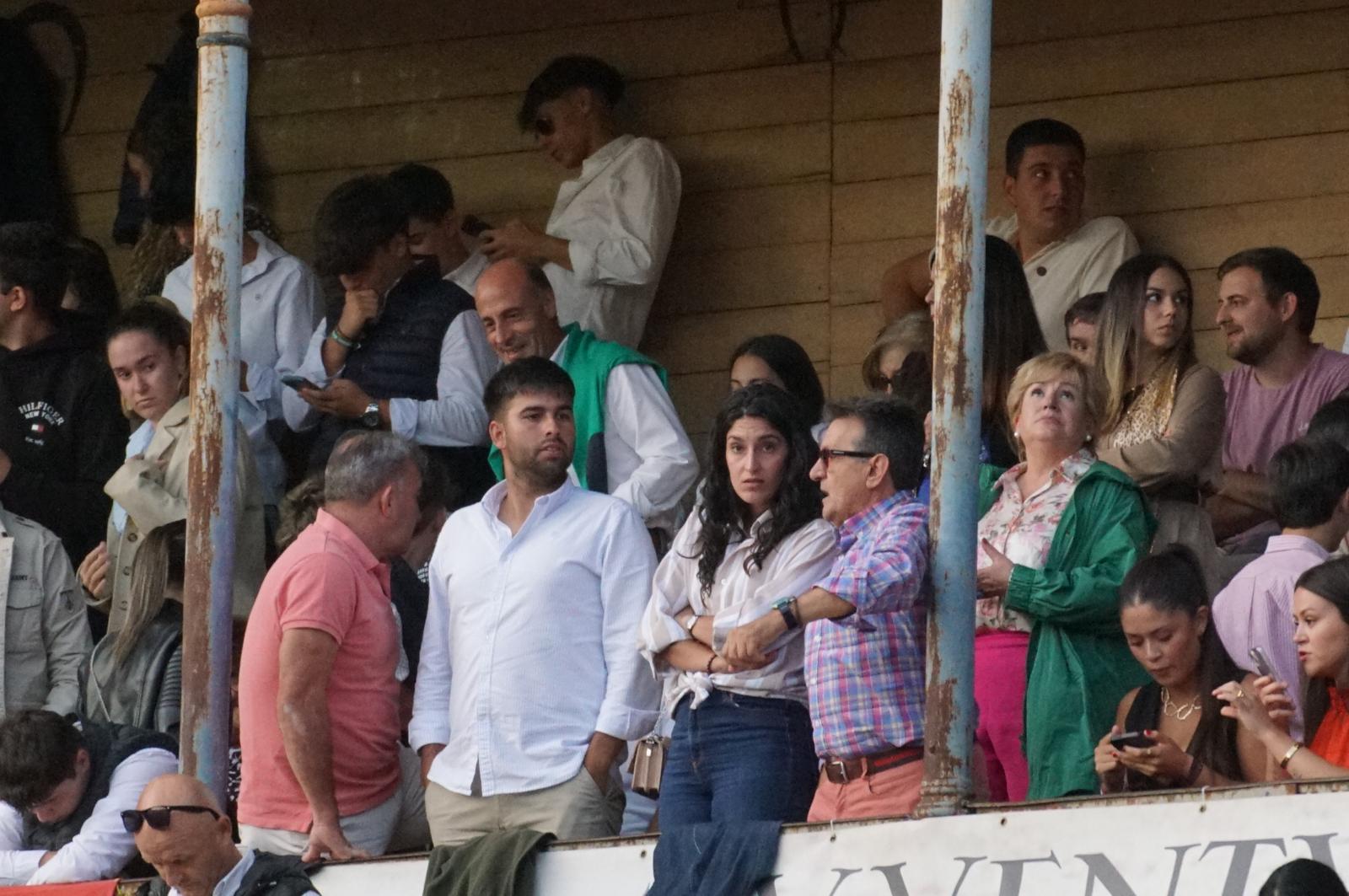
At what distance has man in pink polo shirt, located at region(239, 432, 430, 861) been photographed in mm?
6859

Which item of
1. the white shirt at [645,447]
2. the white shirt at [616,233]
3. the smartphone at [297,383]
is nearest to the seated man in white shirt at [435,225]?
the white shirt at [616,233]

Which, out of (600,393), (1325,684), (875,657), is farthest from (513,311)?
(1325,684)

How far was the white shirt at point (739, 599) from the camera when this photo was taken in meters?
6.47

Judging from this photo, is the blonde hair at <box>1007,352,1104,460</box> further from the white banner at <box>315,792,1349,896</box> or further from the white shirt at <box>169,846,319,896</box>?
the white shirt at <box>169,846,319,896</box>

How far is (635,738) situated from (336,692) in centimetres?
79

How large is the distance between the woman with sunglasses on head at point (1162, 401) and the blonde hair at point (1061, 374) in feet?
0.93

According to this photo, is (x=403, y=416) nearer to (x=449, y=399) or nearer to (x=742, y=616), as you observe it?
(x=449, y=399)

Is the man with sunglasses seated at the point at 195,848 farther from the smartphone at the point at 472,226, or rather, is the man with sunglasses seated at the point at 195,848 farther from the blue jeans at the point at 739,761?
the smartphone at the point at 472,226

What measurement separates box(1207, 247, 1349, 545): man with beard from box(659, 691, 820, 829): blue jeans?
1836mm

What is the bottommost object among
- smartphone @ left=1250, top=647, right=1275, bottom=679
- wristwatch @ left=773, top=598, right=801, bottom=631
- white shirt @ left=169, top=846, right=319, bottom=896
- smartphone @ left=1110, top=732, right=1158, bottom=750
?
white shirt @ left=169, top=846, right=319, bottom=896

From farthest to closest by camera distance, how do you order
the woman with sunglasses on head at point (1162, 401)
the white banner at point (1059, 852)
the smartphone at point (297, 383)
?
the smartphone at point (297, 383)
the woman with sunglasses on head at point (1162, 401)
the white banner at point (1059, 852)

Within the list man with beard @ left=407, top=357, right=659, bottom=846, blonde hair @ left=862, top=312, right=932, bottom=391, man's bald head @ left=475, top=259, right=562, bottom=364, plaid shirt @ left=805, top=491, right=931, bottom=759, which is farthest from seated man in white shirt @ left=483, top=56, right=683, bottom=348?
plaid shirt @ left=805, top=491, right=931, bottom=759

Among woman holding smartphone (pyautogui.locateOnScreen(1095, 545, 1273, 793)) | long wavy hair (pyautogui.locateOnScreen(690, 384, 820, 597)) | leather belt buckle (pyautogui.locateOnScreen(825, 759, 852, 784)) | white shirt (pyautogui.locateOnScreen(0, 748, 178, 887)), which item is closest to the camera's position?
woman holding smartphone (pyautogui.locateOnScreen(1095, 545, 1273, 793))

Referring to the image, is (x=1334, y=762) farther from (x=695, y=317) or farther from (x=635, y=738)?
(x=695, y=317)
